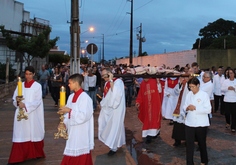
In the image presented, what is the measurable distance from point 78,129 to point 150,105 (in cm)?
343

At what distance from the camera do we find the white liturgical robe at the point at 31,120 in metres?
4.96

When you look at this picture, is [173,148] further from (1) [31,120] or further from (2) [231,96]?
(1) [31,120]

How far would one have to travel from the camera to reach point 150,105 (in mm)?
6977

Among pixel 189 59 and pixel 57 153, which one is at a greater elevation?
pixel 189 59

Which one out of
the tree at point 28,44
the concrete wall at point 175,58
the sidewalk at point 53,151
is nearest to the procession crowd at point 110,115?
the sidewalk at point 53,151

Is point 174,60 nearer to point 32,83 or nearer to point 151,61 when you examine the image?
point 151,61

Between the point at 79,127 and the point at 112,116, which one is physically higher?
the point at 79,127

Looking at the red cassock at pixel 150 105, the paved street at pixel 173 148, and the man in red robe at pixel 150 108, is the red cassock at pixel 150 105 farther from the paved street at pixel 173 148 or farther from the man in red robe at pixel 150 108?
the paved street at pixel 173 148

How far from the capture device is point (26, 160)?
521 cm

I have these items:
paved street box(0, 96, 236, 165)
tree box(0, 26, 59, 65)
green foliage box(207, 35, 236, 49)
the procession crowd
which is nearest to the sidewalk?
paved street box(0, 96, 236, 165)

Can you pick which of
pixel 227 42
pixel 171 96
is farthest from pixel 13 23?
pixel 227 42

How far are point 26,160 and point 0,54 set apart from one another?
22.6 metres

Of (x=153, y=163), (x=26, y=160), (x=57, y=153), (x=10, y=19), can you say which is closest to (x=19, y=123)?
(x=26, y=160)

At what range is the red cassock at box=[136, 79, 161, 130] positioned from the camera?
6.83 meters
